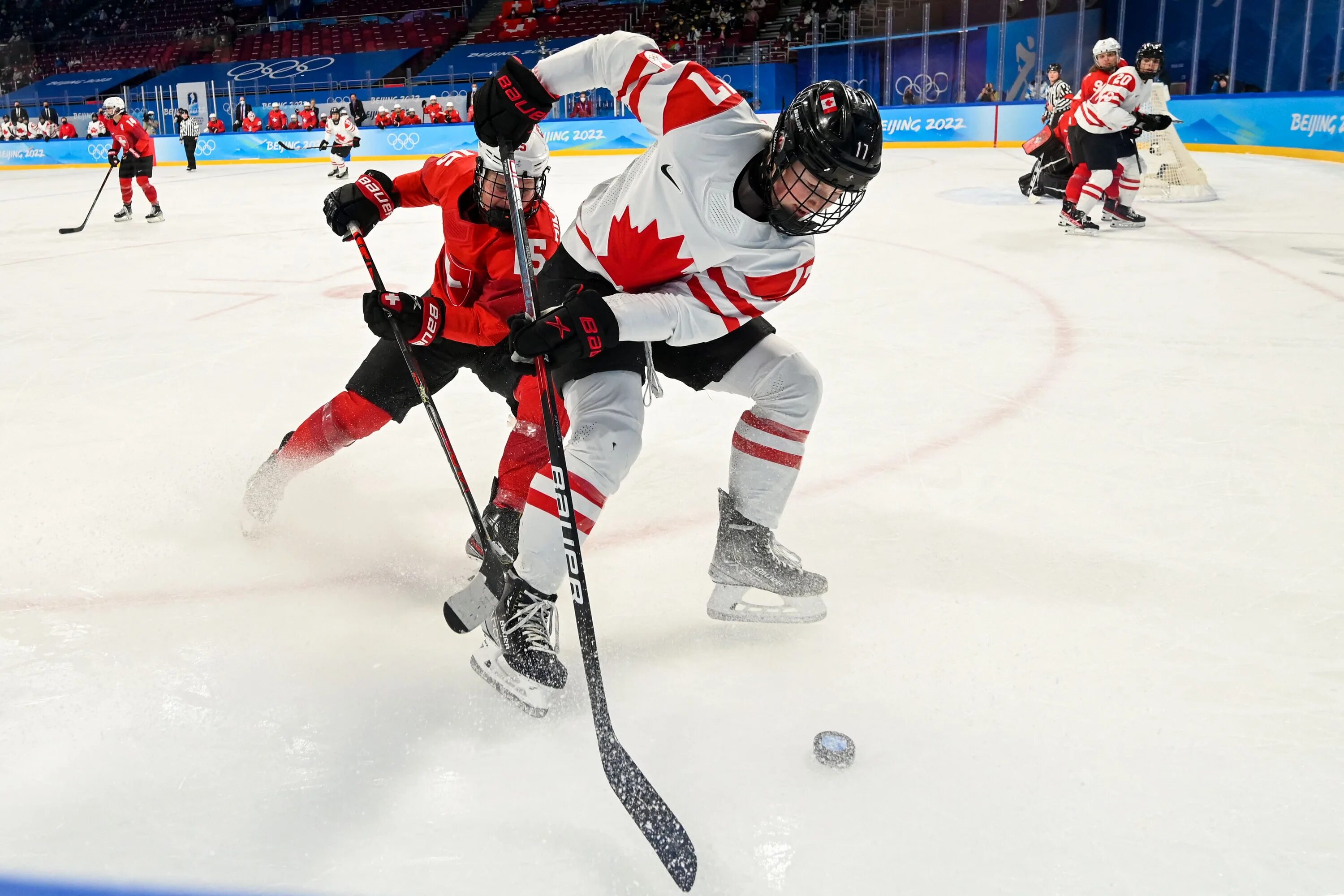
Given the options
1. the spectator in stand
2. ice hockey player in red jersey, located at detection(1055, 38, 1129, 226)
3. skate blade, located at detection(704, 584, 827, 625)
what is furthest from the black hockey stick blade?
the spectator in stand

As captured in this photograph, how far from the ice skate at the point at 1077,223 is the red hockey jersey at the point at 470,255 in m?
4.83

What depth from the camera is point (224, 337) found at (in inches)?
158

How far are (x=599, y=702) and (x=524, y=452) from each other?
2.53 ft

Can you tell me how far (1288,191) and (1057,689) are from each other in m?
7.42

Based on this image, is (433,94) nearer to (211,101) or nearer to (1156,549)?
(211,101)

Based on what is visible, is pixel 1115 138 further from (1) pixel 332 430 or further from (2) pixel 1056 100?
(1) pixel 332 430

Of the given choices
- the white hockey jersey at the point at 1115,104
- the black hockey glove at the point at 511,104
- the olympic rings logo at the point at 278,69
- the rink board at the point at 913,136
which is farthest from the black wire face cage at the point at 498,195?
the olympic rings logo at the point at 278,69

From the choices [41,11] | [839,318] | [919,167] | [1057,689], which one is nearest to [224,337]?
[839,318]

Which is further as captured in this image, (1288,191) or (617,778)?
(1288,191)

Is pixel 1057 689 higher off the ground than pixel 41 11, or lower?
lower

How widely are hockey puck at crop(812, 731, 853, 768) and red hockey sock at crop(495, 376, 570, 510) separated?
872 mm

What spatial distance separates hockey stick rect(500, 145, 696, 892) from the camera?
4.09ft

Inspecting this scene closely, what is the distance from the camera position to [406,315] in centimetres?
197

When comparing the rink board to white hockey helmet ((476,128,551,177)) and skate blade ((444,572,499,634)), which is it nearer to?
white hockey helmet ((476,128,551,177))
